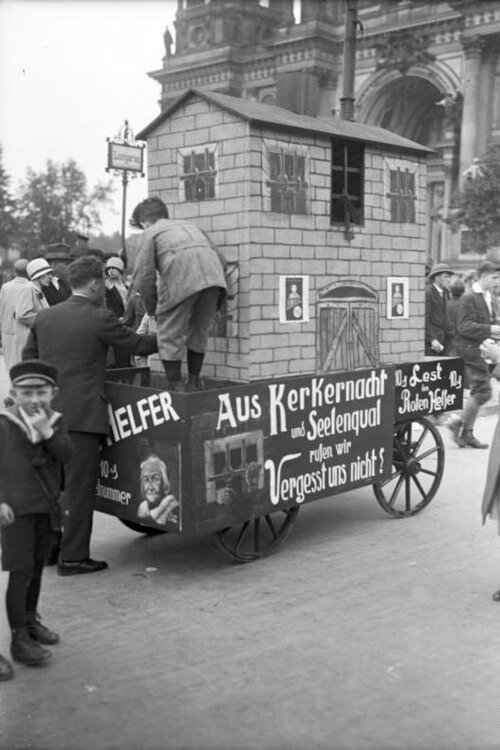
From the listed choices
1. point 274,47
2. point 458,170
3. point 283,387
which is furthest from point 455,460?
point 274,47

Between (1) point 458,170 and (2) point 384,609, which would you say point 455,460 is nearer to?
(2) point 384,609

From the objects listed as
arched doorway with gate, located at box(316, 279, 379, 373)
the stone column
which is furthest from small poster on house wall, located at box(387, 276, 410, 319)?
the stone column

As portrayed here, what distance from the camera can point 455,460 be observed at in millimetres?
8664

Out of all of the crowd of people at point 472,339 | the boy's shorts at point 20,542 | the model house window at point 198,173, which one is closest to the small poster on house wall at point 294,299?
the model house window at point 198,173

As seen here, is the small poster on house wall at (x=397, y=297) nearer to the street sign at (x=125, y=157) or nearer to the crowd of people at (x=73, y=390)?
the crowd of people at (x=73, y=390)

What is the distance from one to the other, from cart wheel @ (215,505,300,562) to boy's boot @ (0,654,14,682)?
1579mm

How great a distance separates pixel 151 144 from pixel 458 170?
34.4 metres

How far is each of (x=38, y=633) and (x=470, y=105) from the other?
36.0 m

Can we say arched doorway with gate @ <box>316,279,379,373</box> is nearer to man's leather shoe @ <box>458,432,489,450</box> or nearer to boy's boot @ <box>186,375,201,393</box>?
boy's boot @ <box>186,375,201,393</box>

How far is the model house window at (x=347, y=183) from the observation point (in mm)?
6109

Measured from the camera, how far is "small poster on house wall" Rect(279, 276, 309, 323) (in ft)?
18.9

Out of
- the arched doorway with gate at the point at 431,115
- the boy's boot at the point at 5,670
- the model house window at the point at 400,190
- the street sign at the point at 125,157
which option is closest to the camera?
the boy's boot at the point at 5,670

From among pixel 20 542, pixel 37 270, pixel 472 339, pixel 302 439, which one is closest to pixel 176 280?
pixel 302 439

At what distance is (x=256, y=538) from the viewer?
18.0 feet
